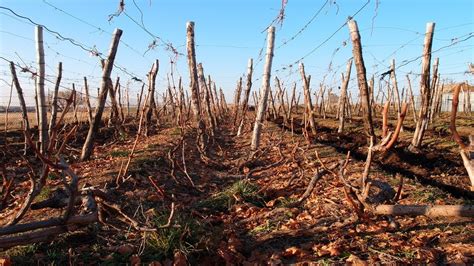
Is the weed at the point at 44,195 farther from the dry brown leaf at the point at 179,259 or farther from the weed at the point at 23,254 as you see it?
the dry brown leaf at the point at 179,259

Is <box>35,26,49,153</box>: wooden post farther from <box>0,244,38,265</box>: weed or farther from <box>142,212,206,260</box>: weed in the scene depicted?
<box>142,212,206,260</box>: weed

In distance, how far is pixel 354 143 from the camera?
9453 mm

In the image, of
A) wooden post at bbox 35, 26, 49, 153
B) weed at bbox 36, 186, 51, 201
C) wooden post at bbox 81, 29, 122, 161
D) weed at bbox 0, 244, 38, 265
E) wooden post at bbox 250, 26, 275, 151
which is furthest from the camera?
wooden post at bbox 250, 26, 275, 151

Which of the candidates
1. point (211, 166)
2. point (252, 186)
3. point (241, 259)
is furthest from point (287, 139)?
point (241, 259)

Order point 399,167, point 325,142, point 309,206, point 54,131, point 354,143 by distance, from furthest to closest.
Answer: point 325,142 → point 354,143 → point 399,167 → point 309,206 → point 54,131

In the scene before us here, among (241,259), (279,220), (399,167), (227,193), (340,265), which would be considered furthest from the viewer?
(399,167)

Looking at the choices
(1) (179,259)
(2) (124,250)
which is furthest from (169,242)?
(2) (124,250)

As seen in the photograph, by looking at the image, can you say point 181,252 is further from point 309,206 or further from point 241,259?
point 309,206

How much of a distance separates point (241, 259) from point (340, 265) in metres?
0.79

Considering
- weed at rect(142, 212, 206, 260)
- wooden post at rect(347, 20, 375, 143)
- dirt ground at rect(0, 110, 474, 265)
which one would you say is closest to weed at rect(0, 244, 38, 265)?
dirt ground at rect(0, 110, 474, 265)

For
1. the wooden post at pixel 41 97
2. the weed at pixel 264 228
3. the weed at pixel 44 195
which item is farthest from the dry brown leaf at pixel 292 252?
the wooden post at pixel 41 97

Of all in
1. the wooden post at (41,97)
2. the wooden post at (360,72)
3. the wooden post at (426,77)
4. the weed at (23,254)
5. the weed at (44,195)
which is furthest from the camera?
the wooden post at (426,77)

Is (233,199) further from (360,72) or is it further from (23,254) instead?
(360,72)

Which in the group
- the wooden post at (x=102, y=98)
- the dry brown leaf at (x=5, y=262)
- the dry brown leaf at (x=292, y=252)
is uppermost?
the wooden post at (x=102, y=98)
